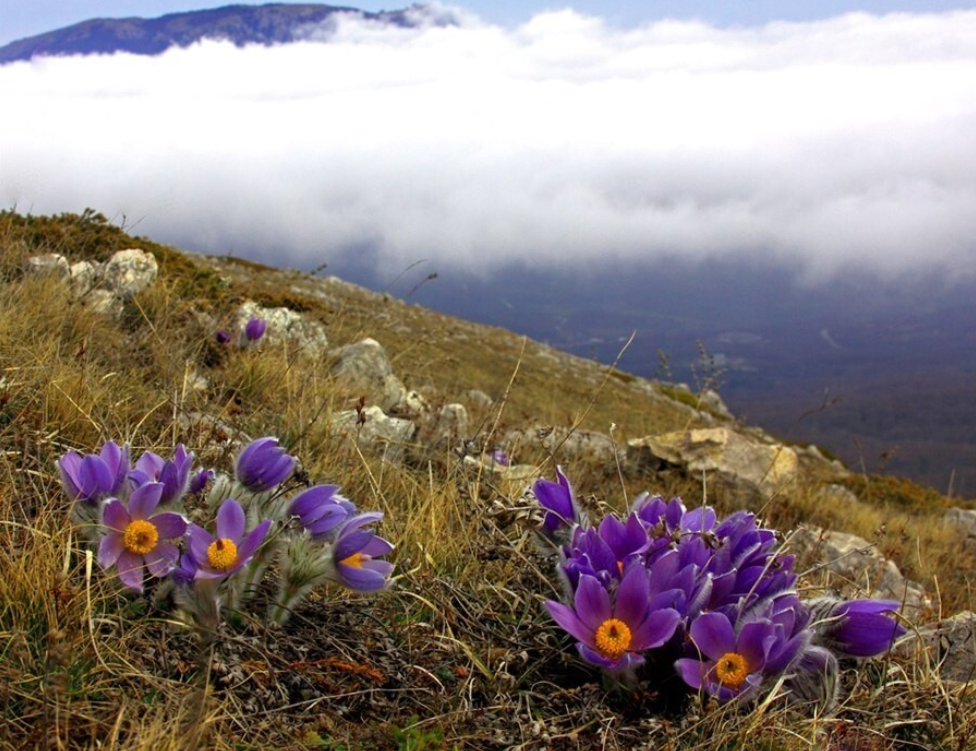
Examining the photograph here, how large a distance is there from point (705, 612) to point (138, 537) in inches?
61.0

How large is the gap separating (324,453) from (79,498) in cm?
172

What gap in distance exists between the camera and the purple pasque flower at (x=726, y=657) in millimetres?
2121

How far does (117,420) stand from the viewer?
10.8ft

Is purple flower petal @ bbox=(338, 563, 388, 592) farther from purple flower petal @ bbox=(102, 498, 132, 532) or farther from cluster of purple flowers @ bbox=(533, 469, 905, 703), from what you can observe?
purple flower petal @ bbox=(102, 498, 132, 532)

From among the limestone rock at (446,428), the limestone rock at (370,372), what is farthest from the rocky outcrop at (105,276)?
the limestone rock at (446,428)

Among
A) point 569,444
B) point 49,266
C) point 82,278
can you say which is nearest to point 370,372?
point 569,444

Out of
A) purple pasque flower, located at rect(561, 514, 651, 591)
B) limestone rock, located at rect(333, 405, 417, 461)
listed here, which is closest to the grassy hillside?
purple pasque flower, located at rect(561, 514, 651, 591)

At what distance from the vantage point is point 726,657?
2170mm

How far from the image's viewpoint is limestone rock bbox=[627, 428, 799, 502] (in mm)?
8219

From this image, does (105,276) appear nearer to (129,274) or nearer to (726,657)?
(129,274)

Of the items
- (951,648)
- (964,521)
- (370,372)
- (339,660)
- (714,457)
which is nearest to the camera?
(339,660)

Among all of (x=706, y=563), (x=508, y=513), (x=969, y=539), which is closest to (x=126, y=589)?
(x=508, y=513)

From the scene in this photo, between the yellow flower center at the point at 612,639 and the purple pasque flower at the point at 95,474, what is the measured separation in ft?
4.56

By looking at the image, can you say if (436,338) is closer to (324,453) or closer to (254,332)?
(254,332)
